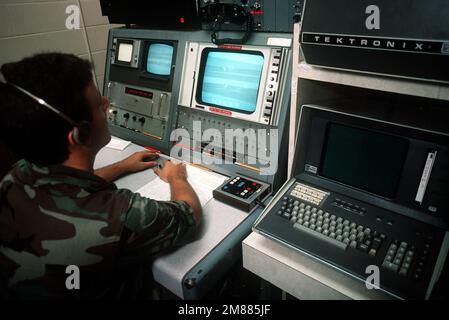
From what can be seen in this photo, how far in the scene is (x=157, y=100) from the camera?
1.56 m

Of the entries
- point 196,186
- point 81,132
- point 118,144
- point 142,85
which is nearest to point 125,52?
point 142,85

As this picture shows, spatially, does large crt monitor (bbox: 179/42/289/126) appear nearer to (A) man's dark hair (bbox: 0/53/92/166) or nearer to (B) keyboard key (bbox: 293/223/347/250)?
(B) keyboard key (bbox: 293/223/347/250)

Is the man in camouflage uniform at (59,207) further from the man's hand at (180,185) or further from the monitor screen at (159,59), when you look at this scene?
the monitor screen at (159,59)

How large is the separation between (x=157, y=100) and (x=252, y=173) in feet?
2.09

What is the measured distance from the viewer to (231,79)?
1.33 meters

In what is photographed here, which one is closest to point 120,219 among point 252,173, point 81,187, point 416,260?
point 81,187

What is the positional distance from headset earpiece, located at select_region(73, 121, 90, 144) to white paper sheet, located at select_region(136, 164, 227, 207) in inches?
16.7

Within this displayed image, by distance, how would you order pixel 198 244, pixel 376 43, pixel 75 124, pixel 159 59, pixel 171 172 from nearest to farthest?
pixel 376 43 < pixel 75 124 < pixel 198 244 < pixel 171 172 < pixel 159 59

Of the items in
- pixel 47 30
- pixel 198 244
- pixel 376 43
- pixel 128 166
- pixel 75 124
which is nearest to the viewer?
pixel 376 43

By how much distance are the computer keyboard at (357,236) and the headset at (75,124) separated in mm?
547

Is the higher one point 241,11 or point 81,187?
point 241,11

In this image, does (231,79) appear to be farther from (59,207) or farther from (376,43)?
(59,207)

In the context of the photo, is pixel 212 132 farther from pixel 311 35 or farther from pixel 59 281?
pixel 59 281

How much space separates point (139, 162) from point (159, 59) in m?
0.54
